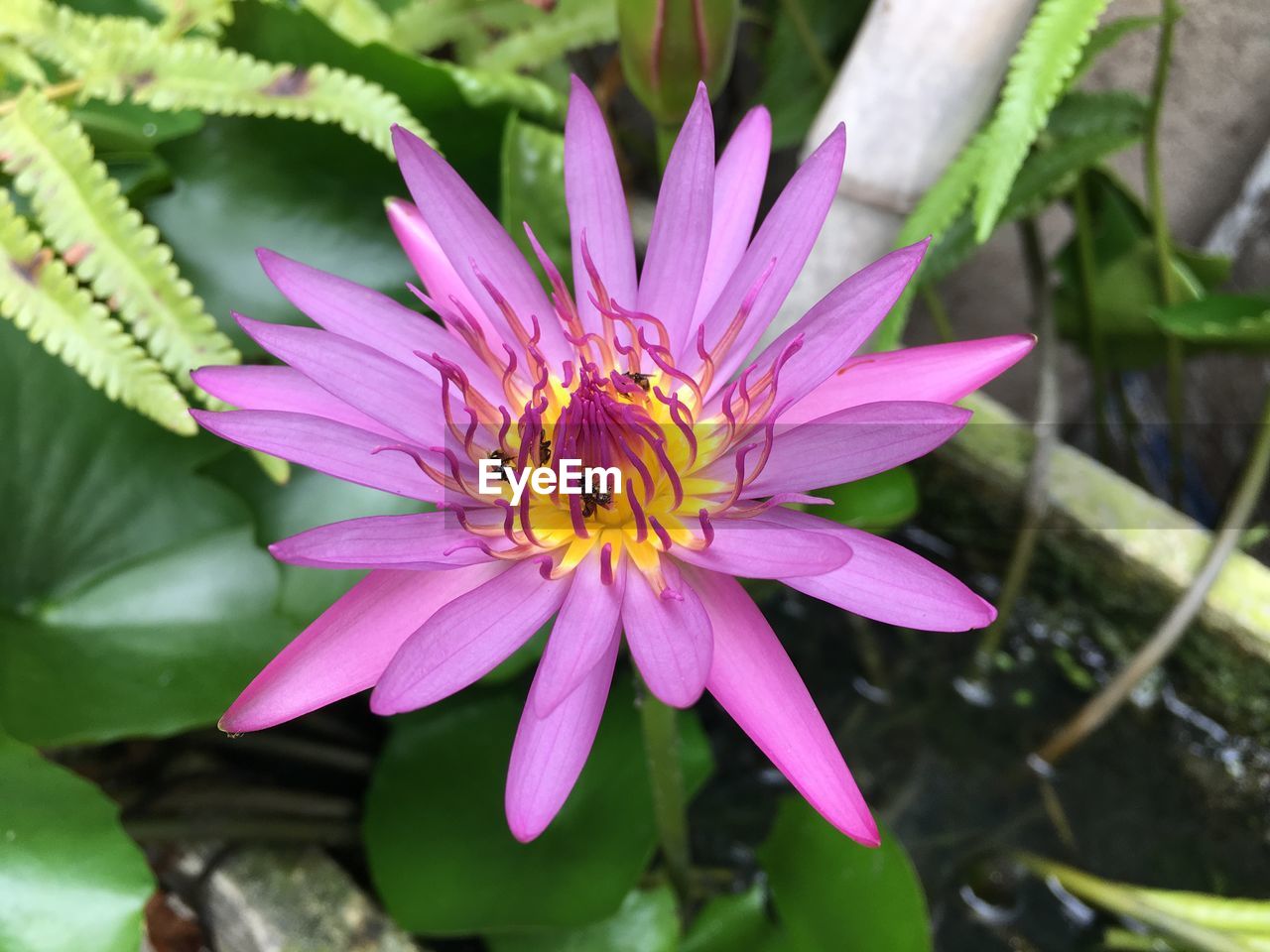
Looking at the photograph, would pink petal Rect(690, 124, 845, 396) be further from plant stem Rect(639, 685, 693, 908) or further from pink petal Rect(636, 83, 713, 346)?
plant stem Rect(639, 685, 693, 908)

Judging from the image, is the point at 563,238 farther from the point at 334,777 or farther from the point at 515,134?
the point at 334,777

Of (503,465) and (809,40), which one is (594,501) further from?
(809,40)

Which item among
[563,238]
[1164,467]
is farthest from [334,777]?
[1164,467]

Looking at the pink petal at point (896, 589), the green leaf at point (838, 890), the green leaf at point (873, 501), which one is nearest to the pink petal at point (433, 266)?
the pink petal at point (896, 589)

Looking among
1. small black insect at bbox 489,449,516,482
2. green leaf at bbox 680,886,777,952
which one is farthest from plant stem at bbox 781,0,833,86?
green leaf at bbox 680,886,777,952

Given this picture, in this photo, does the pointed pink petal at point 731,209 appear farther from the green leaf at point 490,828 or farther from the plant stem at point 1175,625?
the plant stem at point 1175,625
